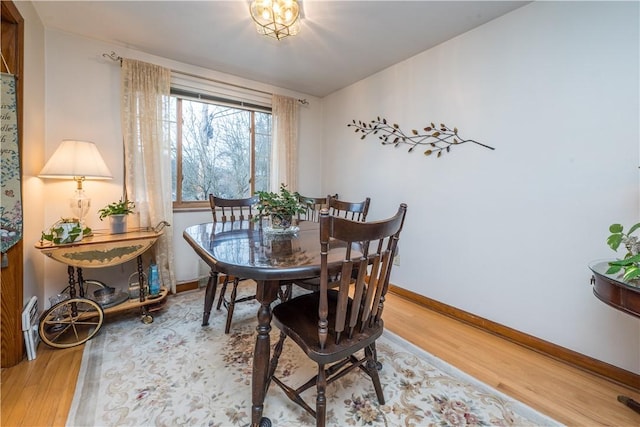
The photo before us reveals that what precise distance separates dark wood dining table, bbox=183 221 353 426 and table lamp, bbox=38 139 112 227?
41.7 inches

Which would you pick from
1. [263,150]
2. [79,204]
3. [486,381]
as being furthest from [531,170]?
[79,204]

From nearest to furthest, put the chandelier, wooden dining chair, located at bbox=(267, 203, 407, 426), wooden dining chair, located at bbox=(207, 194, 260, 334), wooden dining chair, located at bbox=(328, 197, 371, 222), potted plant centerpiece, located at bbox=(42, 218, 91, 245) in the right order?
wooden dining chair, located at bbox=(267, 203, 407, 426) → the chandelier → potted plant centerpiece, located at bbox=(42, 218, 91, 245) → wooden dining chair, located at bbox=(207, 194, 260, 334) → wooden dining chair, located at bbox=(328, 197, 371, 222)

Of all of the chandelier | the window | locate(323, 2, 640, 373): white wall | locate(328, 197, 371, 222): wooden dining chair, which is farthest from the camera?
the window

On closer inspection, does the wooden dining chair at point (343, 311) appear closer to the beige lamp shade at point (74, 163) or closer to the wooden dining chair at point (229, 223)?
the wooden dining chair at point (229, 223)

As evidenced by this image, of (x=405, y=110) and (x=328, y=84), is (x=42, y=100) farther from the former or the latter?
(x=405, y=110)

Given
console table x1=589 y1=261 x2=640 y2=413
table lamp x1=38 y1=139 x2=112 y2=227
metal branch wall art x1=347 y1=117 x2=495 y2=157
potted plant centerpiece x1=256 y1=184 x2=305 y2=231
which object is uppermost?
metal branch wall art x1=347 y1=117 x2=495 y2=157

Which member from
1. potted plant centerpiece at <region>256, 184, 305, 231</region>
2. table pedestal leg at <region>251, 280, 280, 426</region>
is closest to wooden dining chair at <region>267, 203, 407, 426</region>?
table pedestal leg at <region>251, 280, 280, 426</region>

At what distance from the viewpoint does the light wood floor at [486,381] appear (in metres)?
1.29

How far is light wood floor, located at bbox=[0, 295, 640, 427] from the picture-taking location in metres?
1.29

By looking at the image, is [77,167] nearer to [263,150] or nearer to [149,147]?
[149,147]

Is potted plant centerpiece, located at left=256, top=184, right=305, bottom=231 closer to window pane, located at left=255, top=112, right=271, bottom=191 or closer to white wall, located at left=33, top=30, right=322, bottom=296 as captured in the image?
white wall, located at left=33, top=30, right=322, bottom=296

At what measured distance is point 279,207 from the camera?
1.70m

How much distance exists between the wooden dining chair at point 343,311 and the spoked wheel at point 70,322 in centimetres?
150

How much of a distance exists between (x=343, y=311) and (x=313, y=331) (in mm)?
208
